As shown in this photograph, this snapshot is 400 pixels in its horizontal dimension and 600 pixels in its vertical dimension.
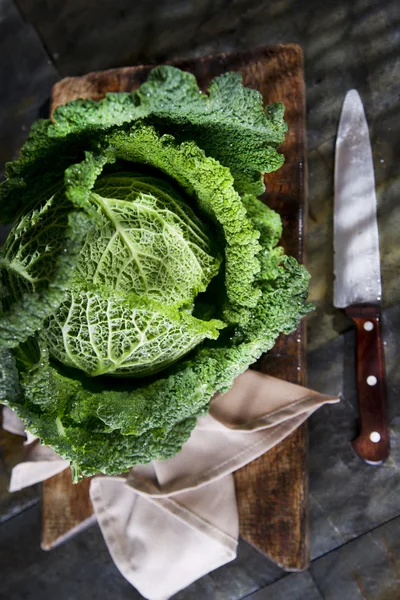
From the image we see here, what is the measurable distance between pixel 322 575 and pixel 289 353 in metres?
0.85

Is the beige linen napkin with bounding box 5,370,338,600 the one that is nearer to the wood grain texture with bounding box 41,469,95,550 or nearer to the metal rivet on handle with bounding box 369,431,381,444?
the wood grain texture with bounding box 41,469,95,550

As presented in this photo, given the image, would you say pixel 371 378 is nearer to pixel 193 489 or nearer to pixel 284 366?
pixel 284 366

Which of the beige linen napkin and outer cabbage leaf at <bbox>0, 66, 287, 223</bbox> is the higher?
outer cabbage leaf at <bbox>0, 66, 287, 223</bbox>

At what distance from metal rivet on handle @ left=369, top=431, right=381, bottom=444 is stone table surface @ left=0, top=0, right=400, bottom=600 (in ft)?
0.26

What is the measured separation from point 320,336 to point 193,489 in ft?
2.29

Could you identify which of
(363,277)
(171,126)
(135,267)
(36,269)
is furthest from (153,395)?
(363,277)

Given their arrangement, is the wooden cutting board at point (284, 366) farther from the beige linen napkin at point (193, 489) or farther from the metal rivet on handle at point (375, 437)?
the metal rivet on handle at point (375, 437)

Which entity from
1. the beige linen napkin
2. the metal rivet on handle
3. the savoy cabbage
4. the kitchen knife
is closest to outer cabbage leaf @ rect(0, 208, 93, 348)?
the savoy cabbage

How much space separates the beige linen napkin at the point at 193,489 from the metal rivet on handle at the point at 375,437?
29 centimetres

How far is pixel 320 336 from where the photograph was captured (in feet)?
6.72

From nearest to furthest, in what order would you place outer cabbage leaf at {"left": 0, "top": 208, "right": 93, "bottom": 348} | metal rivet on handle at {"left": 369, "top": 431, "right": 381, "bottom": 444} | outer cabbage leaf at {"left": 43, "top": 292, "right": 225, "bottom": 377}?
outer cabbage leaf at {"left": 0, "top": 208, "right": 93, "bottom": 348} → outer cabbage leaf at {"left": 43, "top": 292, "right": 225, "bottom": 377} → metal rivet on handle at {"left": 369, "top": 431, "right": 381, "bottom": 444}

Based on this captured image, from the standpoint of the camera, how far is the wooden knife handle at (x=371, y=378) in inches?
74.5

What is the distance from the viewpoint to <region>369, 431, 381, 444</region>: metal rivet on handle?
6.33ft

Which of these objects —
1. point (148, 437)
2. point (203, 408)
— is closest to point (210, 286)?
point (203, 408)
